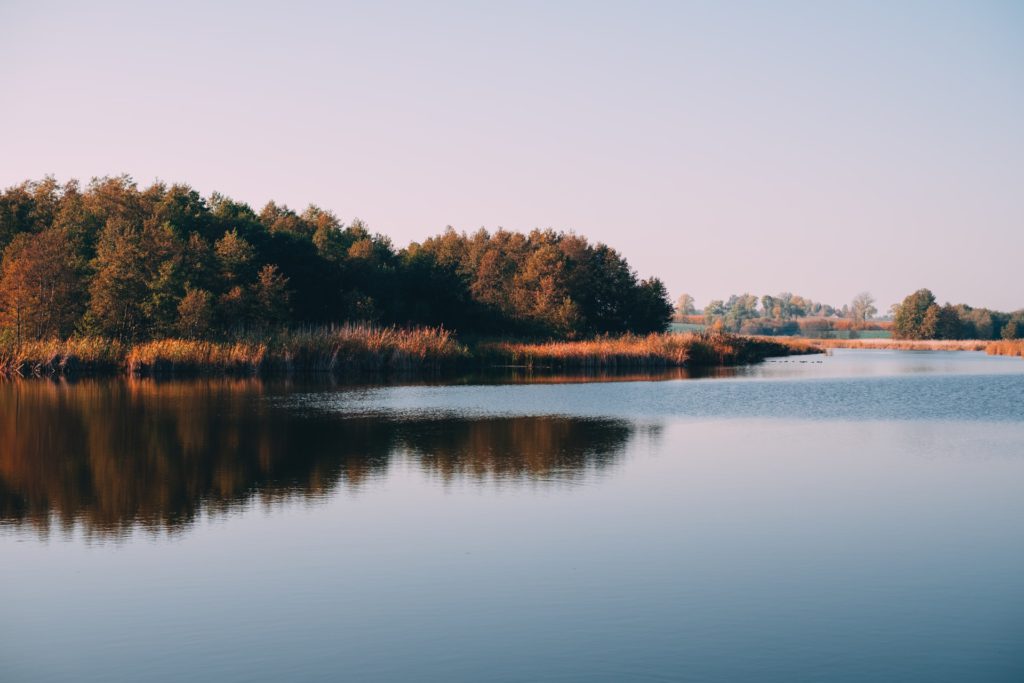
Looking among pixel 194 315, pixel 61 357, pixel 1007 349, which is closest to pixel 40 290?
pixel 61 357

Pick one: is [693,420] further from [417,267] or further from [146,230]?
[417,267]

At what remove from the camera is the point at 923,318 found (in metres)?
138

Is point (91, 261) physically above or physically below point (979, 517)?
above

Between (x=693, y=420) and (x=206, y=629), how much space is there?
18.2m

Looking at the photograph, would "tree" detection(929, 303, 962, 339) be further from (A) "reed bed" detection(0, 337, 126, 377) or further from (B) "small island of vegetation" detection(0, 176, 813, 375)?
(A) "reed bed" detection(0, 337, 126, 377)

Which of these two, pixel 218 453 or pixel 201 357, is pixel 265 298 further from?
pixel 218 453

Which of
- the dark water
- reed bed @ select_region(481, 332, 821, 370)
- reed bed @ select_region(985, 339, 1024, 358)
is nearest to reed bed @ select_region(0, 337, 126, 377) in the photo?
reed bed @ select_region(481, 332, 821, 370)

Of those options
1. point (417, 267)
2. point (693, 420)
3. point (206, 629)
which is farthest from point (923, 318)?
point (206, 629)

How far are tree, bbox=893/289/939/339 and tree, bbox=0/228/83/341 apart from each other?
120m

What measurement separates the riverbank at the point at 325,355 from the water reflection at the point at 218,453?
14500 mm

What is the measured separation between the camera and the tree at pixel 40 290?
148ft

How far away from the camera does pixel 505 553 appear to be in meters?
10.5

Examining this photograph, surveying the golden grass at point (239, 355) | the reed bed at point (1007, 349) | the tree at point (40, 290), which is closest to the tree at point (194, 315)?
the golden grass at point (239, 355)

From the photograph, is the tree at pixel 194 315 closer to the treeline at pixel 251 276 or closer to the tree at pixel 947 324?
the treeline at pixel 251 276
